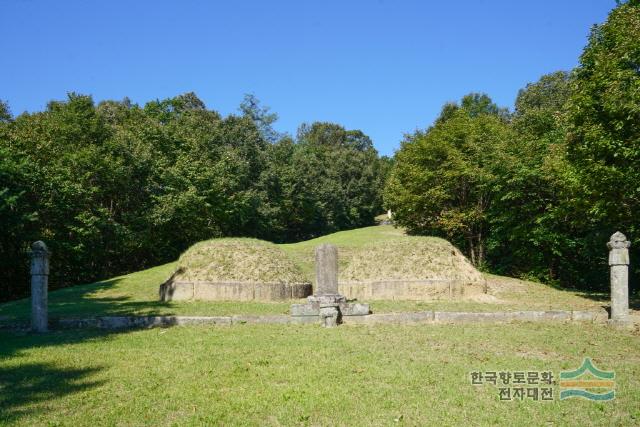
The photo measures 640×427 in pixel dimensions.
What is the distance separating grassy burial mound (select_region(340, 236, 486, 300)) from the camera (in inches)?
721

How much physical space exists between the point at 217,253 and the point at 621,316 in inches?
557

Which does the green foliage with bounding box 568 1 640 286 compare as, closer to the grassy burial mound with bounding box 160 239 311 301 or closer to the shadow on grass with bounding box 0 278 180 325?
the grassy burial mound with bounding box 160 239 311 301

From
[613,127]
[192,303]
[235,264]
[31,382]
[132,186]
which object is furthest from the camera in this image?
[132,186]

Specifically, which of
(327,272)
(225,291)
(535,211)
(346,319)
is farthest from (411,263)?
(535,211)

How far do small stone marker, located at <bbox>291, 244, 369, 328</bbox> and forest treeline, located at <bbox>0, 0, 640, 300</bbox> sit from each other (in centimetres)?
883

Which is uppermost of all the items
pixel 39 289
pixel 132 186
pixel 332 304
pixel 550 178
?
pixel 132 186

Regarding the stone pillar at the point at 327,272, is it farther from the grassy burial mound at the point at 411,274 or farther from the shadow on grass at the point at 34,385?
the shadow on grass at the point at 34,385

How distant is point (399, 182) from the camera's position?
3419 centimetres

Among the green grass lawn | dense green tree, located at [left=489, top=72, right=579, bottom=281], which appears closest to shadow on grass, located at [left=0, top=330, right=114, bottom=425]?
the green grass lawn

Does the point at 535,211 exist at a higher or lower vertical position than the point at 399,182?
lower

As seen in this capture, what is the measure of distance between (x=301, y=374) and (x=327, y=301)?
5.18m

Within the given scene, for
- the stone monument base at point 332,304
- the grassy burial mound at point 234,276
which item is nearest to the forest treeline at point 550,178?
the stone monument base at point 332,304

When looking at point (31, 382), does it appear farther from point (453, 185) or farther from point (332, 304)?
point (453, 185)

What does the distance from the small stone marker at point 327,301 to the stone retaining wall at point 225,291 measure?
15.9 ft
